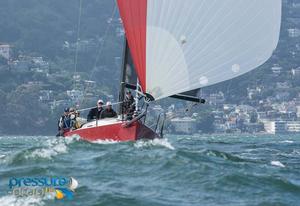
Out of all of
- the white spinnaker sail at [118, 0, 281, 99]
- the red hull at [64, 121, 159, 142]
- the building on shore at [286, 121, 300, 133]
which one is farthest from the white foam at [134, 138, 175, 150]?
the building on shore at [286, 121, 300, 133]

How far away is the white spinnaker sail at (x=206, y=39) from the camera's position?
826 inches

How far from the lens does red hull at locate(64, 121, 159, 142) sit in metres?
22.4

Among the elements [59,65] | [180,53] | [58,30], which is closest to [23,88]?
[59,65]

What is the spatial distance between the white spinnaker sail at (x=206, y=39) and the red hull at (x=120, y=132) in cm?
107

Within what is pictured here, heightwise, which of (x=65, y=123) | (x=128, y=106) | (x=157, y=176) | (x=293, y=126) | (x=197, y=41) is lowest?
(x=157, y=176)

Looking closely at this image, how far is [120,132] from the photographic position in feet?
74.2

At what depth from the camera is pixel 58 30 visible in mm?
151750

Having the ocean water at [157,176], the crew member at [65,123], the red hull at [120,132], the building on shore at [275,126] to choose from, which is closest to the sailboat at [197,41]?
the red hull at [120,132]

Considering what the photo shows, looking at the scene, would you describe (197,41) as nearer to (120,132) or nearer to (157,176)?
(120,132)

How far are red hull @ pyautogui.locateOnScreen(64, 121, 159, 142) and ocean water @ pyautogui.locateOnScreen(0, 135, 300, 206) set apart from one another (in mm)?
2565

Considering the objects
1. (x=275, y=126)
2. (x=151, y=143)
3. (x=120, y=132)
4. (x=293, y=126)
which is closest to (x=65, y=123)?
(x=120, y=132)

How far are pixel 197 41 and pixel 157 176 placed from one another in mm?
6569

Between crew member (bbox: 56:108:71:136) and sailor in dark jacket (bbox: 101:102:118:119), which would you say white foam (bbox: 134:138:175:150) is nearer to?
sailor in dark jacket (bbox: 101:102:118:119)

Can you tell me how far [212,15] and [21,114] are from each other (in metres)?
80.8
